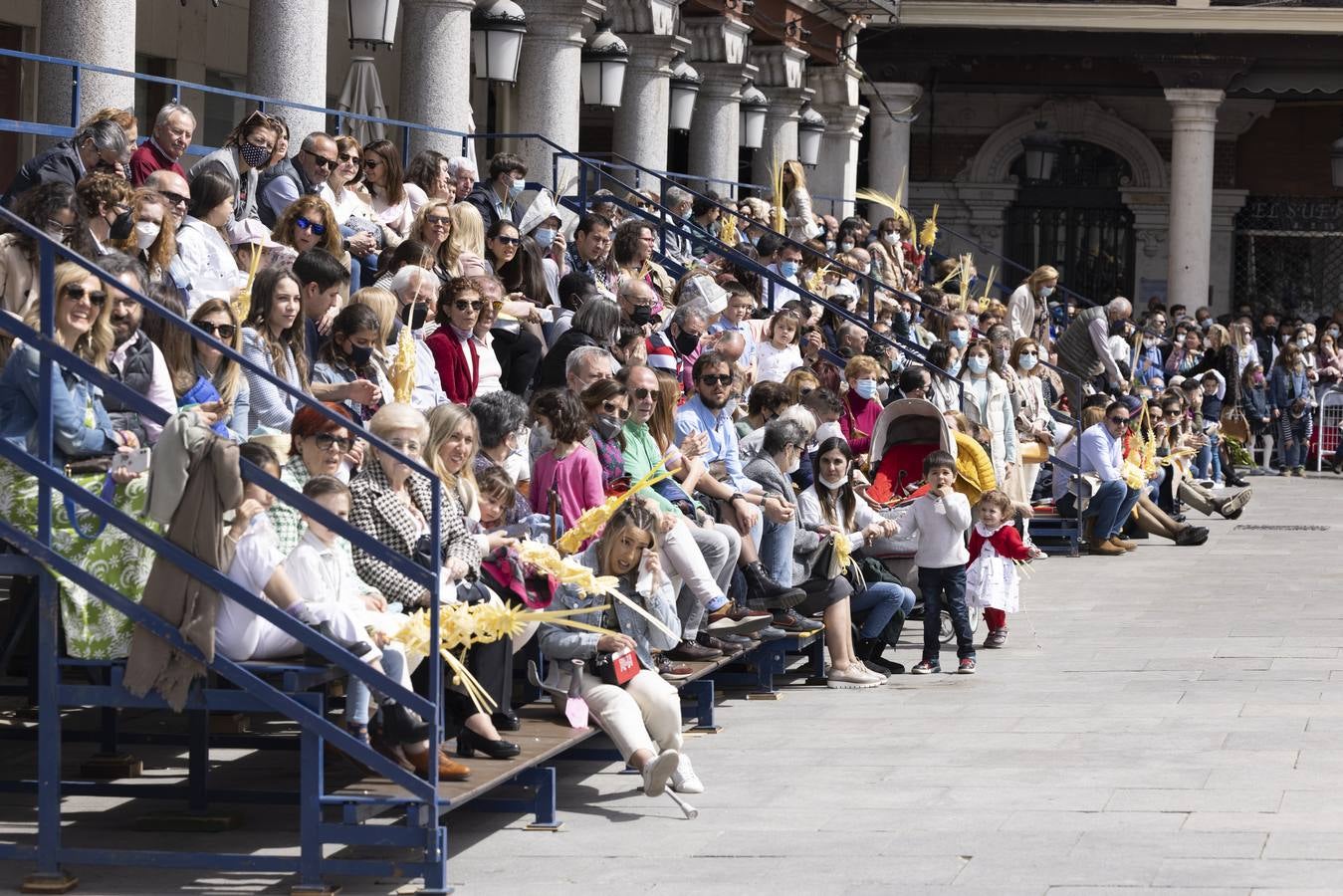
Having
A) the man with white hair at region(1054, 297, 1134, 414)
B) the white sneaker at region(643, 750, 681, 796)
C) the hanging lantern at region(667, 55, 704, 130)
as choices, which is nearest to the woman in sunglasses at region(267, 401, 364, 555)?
the white sneaker at region(643, 750, 681, 796)

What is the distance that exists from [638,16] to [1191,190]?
44.6 feet

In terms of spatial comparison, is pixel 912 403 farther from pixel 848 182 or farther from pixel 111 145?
pixel 848 182

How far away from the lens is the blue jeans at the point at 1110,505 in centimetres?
1897

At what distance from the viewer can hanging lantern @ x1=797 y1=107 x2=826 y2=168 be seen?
2817 cm

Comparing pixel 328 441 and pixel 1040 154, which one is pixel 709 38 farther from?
pixel 328 441

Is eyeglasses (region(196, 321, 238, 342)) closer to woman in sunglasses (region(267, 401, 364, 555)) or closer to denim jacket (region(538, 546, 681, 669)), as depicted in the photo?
woman in sunglasses (region(267, 401, 364, 555))

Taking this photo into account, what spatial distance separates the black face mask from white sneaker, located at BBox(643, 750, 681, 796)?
2877 millimetres

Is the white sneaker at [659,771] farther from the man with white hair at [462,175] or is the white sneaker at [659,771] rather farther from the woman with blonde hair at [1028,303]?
the woman with blonde hair at [1028,303]

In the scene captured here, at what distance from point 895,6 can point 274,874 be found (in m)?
24.5

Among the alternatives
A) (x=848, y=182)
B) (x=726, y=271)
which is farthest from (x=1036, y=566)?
(x=848, y=182)

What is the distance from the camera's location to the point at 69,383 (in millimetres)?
7727

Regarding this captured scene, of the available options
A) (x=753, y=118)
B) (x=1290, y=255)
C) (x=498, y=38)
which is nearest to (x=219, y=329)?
(x=498, y=38)

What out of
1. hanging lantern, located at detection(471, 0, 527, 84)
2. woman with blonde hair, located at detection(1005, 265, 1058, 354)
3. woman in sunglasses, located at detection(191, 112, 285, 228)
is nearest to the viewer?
woman in sunglasses, located at detection(191, 112, 285, 228)

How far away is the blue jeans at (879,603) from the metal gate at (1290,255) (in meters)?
25.2
